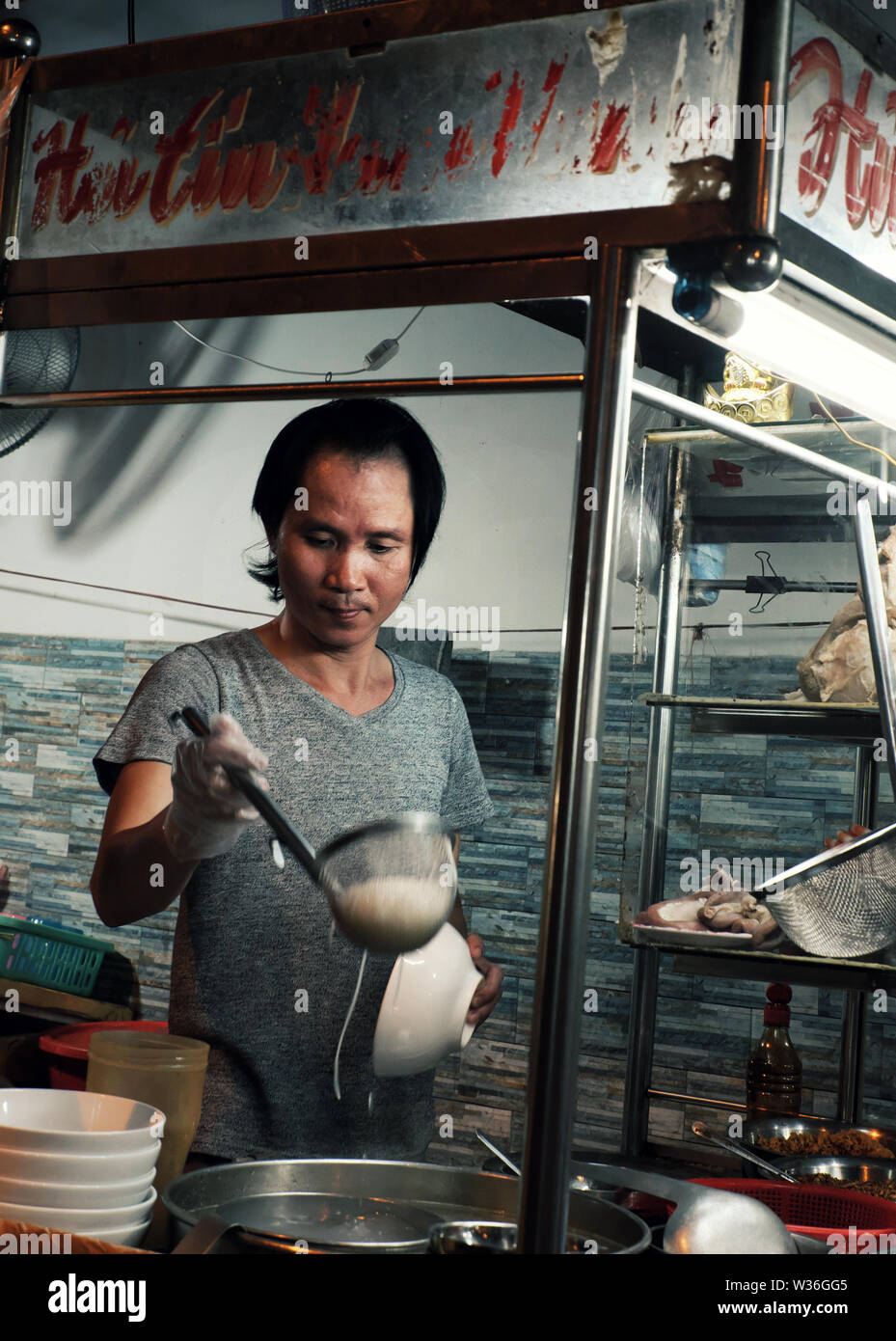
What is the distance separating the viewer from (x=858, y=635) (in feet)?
4.48

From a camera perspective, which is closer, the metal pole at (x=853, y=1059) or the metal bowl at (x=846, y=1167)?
the metal bowl at (x=846, y=1167)

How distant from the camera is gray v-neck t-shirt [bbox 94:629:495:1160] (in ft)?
3.85

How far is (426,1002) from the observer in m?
0.91

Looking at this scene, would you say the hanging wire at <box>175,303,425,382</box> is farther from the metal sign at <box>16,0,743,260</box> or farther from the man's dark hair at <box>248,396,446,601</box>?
the metal sign at <box>16,0,743,260</box>

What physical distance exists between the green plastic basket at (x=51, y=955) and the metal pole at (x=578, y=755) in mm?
922

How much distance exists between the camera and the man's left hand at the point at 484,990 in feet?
3.28

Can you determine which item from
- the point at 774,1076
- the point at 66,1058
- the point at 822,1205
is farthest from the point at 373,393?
the point at 774,1076

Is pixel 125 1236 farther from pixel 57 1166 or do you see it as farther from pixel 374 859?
pixel 374 859

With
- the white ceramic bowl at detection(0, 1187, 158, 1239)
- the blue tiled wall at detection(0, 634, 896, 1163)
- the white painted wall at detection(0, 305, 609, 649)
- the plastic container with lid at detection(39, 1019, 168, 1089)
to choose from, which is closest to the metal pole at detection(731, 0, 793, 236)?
the white painted wall at detection(0, 305, 609, 649)

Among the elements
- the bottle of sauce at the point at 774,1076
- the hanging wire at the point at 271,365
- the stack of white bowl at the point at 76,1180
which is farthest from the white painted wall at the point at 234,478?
the bottle of sauce at the point at 774,1076

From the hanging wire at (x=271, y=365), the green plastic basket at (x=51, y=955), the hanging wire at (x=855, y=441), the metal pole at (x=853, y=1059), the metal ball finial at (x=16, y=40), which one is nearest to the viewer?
the metal ball finial at (x=16, y=40)

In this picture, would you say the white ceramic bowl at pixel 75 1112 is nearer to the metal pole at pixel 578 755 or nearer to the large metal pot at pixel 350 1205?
the large metal pot at pixel 350 1205

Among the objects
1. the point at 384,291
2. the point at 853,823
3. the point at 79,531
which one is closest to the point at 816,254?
the point at 384,291

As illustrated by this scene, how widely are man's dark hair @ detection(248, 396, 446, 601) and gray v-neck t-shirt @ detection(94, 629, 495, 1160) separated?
0.51 ft
